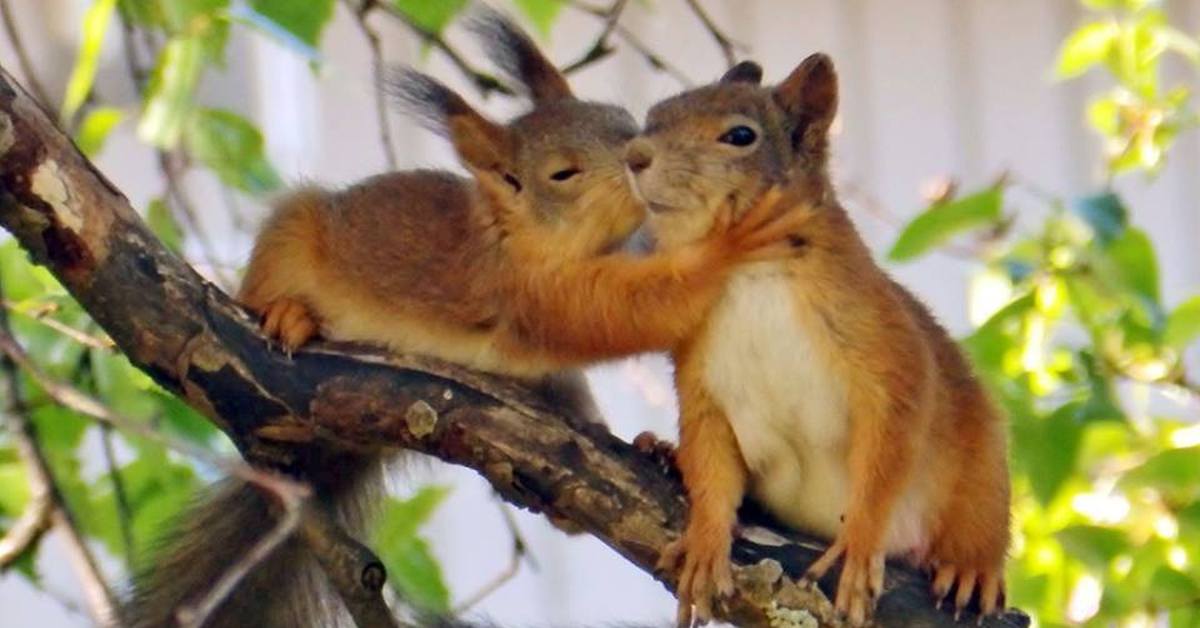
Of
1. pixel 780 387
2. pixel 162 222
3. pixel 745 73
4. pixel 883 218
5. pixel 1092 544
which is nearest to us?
pixel 780 387

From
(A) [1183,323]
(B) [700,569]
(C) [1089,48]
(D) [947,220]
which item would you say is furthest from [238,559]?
(C) [1089,48]

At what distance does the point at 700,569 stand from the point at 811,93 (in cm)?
56

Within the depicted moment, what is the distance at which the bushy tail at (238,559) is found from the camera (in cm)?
241

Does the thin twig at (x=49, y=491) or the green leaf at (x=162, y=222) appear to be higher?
the green leaf at (x=162, y=222)

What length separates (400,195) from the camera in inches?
102

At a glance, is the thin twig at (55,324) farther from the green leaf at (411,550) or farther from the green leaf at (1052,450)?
the green leaf at (1052,450)

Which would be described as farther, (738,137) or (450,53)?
(450,53)

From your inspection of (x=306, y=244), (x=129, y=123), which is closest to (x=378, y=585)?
(x=306, y=244)

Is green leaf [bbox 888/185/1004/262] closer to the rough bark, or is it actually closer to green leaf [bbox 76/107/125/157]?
the rough bark

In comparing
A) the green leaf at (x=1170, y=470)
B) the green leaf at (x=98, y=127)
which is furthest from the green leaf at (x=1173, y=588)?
the green leaf at (x=98, y=127)

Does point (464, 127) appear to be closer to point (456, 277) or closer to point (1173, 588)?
point (456, 277)

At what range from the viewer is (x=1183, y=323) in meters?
2.56

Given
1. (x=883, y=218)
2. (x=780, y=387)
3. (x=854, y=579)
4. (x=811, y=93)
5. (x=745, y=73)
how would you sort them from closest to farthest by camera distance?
(x=854, y=579)
(x=780, y=387)
(x=811, y=93)
(x=745, y=73)
(x=883, y=218)

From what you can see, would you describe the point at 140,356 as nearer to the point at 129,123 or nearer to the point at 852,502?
the point at 852,502
